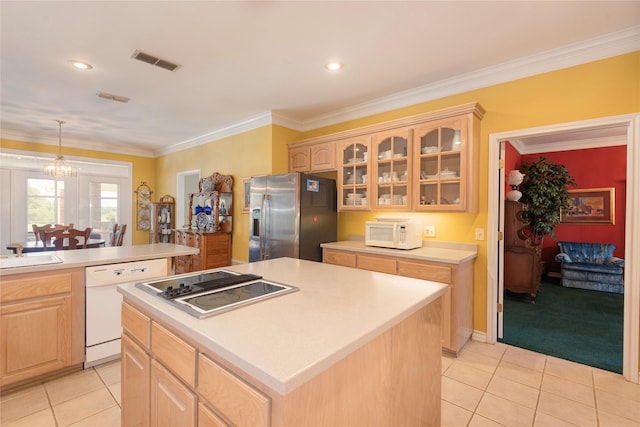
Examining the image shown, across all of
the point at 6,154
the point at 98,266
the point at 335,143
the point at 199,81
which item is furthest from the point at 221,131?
the point at 6,154

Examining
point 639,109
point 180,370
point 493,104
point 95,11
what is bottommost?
point 180,370

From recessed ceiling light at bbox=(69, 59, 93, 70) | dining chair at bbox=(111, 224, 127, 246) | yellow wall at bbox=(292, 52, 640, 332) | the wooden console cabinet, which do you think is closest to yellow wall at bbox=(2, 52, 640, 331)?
yellow wall at bbox=(292, 52, 640, 332)

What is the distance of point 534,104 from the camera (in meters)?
2.71

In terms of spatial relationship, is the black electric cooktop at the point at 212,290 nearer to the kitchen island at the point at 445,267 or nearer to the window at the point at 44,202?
the kitchen island at the point at 445,267

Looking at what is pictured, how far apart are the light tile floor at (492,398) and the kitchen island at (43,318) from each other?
152mm

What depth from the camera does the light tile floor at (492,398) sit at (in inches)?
73.0

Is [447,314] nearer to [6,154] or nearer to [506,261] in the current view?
[506,261]

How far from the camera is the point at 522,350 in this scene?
9.12 ft

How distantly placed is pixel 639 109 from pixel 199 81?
155 inches

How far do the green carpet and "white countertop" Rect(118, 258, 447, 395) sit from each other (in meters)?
2.19

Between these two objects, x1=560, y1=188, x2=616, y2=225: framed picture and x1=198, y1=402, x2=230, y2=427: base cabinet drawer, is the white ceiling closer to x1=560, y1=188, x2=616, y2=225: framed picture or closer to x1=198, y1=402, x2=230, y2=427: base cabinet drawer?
x1=198, y1=402, x2=230, y2=427: base cabinet drawer

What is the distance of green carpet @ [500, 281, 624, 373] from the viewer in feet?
8.91

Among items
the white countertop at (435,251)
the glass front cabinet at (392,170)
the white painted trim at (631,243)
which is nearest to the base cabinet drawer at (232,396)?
the white countertop at (435,251)

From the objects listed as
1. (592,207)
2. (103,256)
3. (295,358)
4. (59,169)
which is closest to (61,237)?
(59,169)
